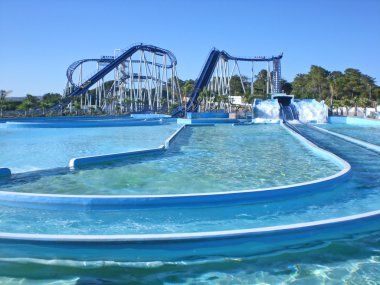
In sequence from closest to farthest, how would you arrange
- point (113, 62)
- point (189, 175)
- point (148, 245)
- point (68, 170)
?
1. point (148, 245)
2. point (189, 175)
3. point (68, 170)
4. point (113, 62)

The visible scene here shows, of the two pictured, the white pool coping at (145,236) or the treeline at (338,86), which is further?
the treeline at (338,86)

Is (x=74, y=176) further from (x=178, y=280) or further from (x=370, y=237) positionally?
(x=370, y=237)

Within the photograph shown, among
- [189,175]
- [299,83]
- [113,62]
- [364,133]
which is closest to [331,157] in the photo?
[189,175]

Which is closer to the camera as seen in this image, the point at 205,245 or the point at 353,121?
the point at 205,245

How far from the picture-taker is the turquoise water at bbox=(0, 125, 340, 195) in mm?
6191

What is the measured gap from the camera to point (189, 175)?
729 cm

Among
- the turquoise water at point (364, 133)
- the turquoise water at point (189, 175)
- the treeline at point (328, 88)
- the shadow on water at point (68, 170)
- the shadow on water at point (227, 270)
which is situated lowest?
the shadow on water at point (227, 270)

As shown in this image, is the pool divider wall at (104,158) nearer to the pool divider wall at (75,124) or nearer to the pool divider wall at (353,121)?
the pool divider wall at (75,124)

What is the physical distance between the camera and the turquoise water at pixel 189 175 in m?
6.19

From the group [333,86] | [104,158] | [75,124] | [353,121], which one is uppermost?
[333,86]

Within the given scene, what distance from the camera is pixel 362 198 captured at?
5738 millimetres

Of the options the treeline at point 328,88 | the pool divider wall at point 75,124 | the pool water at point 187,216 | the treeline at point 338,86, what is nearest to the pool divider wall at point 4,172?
the pool water at point 187,216

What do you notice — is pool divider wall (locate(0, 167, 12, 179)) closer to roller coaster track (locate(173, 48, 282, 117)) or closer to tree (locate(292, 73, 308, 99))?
roller coaster track (locate(173, 48, 282, 117))

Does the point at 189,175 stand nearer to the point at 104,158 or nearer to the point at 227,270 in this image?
the point at 104,158
